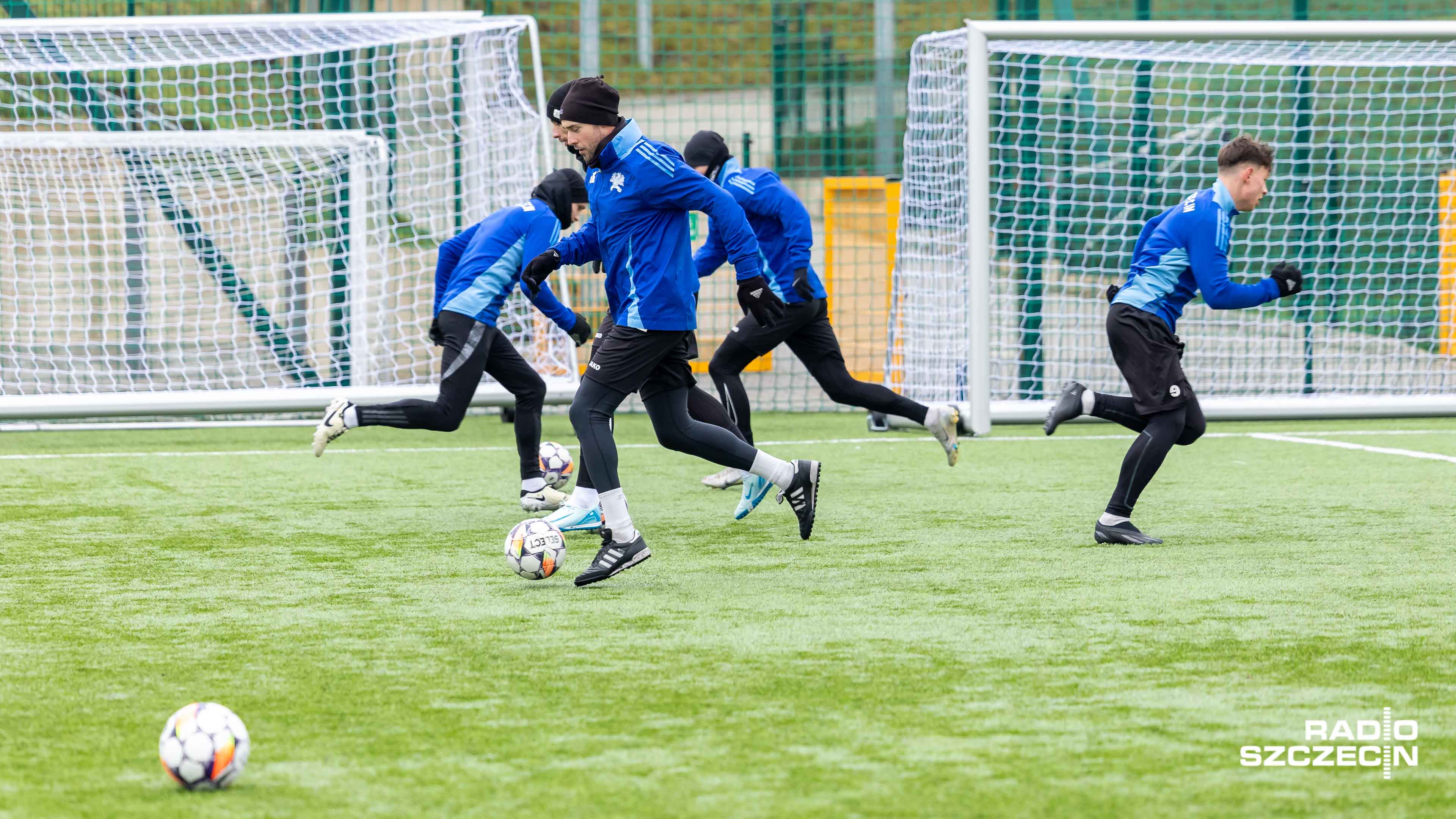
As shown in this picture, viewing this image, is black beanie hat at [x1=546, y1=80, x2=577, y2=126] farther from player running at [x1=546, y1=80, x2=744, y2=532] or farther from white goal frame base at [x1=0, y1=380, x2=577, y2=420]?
white goal frame base at [x1=0, y1=380, x2=577, y2=420]

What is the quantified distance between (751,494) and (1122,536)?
155cm

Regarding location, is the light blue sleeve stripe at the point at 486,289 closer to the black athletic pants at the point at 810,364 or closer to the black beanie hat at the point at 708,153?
the black beanie hat at the point at 708,153

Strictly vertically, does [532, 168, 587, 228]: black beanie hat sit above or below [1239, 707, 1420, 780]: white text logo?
above

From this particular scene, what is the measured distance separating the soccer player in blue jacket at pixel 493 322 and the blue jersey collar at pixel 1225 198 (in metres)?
2.83

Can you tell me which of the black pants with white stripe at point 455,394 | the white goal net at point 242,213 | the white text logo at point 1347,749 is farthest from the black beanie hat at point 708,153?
the white text logo at point 1347,749

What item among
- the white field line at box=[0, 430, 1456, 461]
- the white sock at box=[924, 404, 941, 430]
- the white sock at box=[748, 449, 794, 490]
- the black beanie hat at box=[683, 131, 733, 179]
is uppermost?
the black beanie hat at box=[683, 131, 733, 179]

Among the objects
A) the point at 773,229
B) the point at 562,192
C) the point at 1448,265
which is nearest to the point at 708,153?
the point at 773,229

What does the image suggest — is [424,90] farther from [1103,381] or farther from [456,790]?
[456,790]

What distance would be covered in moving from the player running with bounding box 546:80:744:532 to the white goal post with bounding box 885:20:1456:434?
2.16 meters

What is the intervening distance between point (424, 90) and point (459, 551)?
7.41m

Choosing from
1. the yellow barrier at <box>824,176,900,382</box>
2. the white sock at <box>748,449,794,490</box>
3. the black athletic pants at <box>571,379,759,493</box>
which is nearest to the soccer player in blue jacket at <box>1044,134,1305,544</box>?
the white sock at <box>748,449,794,490</box>

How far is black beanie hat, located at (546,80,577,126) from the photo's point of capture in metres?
5.50

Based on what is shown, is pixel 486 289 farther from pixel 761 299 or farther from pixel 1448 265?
pixel 1448 265

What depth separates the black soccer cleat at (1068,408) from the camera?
632 centimetres
